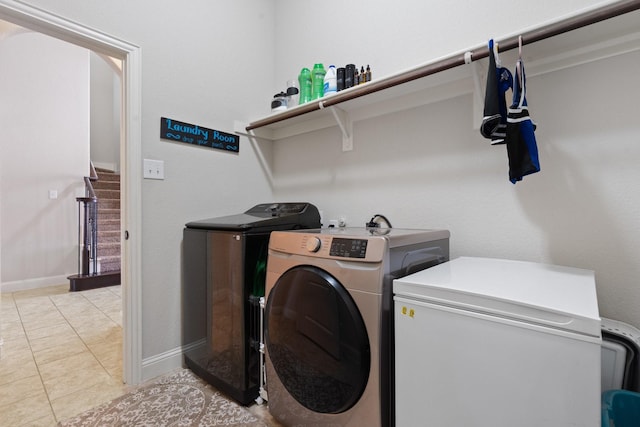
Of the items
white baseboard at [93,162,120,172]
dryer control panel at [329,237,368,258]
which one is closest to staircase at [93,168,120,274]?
white baseboard at [93,162,120,172]

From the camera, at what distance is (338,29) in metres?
2.02

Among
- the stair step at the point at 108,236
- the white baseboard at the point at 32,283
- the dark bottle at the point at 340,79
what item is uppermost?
the dark bottle at the point at 340,79

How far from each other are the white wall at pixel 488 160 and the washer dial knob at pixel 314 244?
815 mm

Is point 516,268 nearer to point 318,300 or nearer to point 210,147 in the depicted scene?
point 318,300

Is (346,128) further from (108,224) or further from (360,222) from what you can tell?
(108,224)

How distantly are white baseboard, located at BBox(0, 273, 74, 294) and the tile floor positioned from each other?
1.51ft

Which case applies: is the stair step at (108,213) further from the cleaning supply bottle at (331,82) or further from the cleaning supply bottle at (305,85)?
the cleaning supply bottle at (331,82)

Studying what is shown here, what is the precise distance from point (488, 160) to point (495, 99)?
398mm

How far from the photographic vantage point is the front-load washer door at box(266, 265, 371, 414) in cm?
96

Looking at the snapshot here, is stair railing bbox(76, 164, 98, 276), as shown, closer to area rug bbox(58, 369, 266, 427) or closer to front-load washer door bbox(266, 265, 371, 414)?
area rug bbox(58, 369, 266, 427)

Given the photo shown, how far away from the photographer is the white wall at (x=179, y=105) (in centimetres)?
164

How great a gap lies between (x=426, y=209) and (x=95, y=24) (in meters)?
2.01

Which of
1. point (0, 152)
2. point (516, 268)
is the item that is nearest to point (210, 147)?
point (516, 268)

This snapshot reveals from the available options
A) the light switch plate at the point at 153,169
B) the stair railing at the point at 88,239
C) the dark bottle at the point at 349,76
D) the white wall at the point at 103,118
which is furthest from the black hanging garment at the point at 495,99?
the white wall at the point at 103,118
